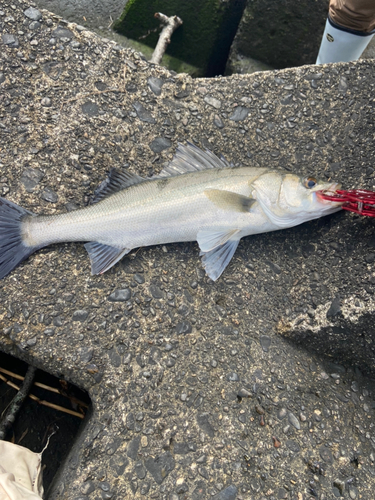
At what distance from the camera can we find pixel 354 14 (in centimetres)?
318

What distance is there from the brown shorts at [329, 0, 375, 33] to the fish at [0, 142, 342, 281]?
6.39 ft

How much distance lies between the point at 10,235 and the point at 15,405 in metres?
1.29

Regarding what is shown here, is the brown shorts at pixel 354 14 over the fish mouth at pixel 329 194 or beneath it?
over

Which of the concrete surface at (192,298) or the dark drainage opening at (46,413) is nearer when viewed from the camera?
the concrete surface at (192,298)

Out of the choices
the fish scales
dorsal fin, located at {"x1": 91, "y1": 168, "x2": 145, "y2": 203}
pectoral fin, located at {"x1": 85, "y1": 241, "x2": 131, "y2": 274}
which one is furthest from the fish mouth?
pectoral fin, located at {"x1": 85, "y1": 241, "x2": 131, "y2": 274}

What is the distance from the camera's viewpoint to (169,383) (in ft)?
7.27

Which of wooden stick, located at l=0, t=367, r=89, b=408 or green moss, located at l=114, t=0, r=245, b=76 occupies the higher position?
green moss, located at l=114, t=0, r=245, b=76

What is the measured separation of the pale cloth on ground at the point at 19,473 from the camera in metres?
1.76

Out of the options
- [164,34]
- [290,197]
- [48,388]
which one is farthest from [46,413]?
[164,34]

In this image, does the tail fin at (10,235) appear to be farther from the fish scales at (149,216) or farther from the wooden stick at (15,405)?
the wooden stick at (15,405)

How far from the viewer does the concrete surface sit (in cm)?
204

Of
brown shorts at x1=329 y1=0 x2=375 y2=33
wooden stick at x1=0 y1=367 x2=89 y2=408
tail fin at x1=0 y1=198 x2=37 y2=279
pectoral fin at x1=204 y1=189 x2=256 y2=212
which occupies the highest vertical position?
brown shorts at x1=329 y1=0 x2=375 y2=33

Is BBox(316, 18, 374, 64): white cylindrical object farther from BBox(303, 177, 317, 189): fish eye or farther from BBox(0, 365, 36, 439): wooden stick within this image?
BBox(0, 365, 36, 439): wooden stick

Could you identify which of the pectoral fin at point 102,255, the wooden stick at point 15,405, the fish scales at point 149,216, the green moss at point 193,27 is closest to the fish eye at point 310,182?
the fish scales at point 149,216
